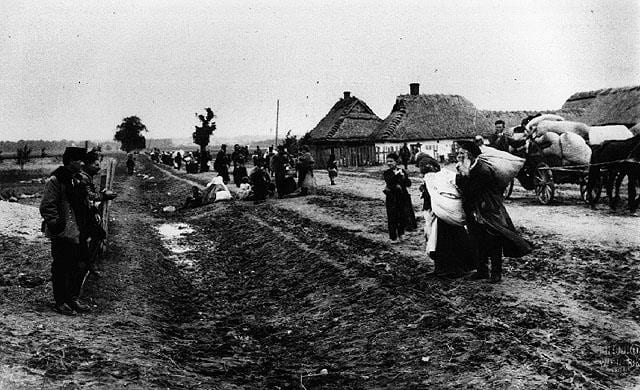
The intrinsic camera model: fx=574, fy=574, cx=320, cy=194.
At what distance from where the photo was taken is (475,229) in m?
6.73

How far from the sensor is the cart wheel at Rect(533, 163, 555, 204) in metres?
13.6

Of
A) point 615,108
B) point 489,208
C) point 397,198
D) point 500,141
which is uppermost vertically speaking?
point 615,108

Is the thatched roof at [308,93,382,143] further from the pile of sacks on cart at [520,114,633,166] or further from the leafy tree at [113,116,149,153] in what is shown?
the leafy tree at [113,116,149,153]

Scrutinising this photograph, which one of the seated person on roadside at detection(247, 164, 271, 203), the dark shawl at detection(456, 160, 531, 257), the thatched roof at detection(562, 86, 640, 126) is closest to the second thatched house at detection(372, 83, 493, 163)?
the thatched roof at detection(562, 86, 640, 126)

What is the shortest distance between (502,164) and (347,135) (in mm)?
36358

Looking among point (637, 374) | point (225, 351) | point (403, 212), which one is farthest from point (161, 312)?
point (637, 374)

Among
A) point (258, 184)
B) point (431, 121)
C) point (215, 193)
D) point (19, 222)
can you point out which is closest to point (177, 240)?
point (19, 222)

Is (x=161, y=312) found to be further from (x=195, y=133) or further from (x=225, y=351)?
(x=195, y=133)

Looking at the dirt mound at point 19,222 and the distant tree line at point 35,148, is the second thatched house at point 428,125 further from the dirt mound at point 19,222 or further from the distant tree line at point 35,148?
the dirt mound at point 19,222

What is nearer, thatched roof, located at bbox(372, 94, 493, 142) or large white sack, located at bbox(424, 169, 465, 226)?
large white sack, located at bbox(424, 169, 465, 226)

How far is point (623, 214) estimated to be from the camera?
11.4m

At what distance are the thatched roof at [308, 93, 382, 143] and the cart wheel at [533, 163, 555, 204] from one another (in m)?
28.9

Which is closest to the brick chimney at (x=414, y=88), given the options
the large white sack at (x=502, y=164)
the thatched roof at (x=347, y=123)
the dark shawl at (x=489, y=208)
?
the thatched roof at (x=347, y=123)

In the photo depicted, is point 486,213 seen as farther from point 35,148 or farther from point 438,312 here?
point 35,148
